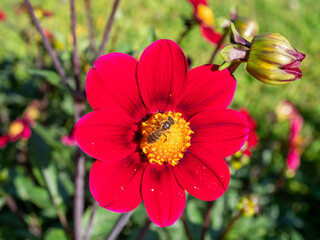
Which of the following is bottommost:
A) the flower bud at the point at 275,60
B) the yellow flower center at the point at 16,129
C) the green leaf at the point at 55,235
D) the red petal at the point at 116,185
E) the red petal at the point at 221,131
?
the green leaf at the point at 55,235

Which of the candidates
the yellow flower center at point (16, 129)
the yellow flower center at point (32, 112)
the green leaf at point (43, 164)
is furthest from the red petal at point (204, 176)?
the yellow flower center at point (32, 112)

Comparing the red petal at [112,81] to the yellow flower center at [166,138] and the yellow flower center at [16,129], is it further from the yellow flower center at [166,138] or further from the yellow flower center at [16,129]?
the yellow flower center at [16,129]

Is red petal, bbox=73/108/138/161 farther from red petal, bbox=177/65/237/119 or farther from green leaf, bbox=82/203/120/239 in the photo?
green leaf, bbox=82/203/120/239

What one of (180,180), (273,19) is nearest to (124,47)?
(180,180)

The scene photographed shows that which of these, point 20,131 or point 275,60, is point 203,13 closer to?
point 275,60

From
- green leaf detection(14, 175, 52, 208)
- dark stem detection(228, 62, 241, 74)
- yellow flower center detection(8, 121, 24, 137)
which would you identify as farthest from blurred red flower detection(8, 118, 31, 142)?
dark stem detection(228, 62, 241, 74)

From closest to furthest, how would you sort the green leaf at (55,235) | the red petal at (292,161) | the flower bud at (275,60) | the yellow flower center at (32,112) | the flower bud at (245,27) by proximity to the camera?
the flower bud at (275,60) → the flower bud at (245,27) → the green leaf at (55,235) → the red petal at (292,161) → the yellow flower center at (32,112)

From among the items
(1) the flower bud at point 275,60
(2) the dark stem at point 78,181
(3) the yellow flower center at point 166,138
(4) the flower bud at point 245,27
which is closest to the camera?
(1) the flower bud at point 275,60
